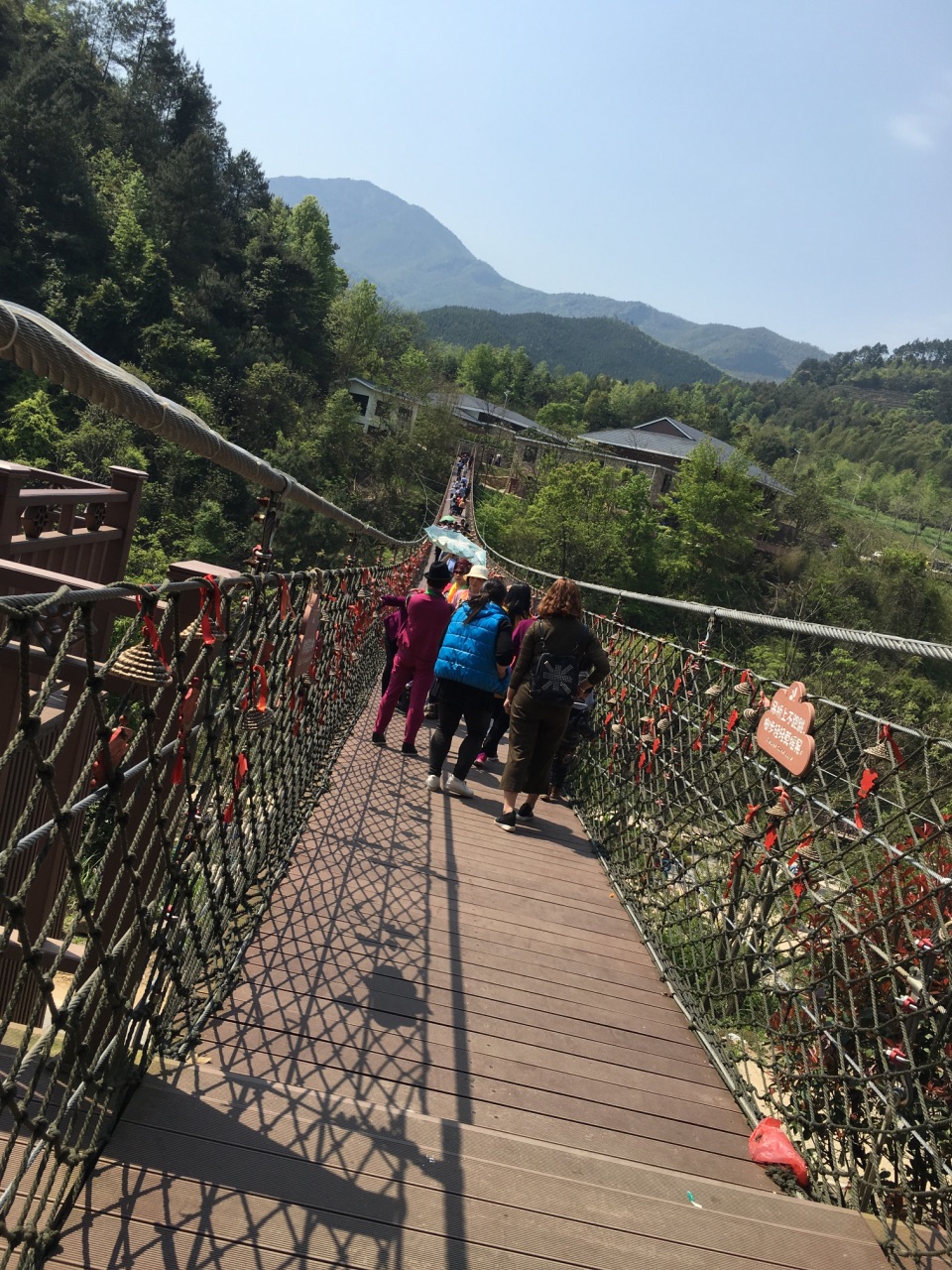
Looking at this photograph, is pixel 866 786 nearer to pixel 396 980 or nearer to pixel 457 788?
pixel 396 980

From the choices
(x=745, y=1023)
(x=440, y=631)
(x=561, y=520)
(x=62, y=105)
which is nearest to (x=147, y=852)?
(x=745, y=1023)

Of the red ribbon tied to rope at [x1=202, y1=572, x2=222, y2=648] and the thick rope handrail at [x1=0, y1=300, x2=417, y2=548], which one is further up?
the thick rope handrail at [x1=0, y1=300, x2=417, y2=548]

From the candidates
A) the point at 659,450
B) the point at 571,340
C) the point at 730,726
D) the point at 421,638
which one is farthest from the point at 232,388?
the point at 571,340

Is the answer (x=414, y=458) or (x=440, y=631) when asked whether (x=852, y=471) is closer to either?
(x=414, y=458)

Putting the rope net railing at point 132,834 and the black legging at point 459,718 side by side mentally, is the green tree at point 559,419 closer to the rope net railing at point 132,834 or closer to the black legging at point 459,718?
the black legging at point 459,718

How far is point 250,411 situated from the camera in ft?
111

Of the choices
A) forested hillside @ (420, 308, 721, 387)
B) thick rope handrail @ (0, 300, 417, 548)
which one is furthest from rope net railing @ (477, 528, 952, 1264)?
forested hillside @ (420, 308, 721, 387)

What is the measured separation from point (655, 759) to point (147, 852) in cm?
237

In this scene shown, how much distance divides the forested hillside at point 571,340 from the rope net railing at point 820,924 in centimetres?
14318

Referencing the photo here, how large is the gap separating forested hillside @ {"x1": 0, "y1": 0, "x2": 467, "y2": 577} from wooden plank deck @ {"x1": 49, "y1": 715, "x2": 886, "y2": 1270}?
21672 mm

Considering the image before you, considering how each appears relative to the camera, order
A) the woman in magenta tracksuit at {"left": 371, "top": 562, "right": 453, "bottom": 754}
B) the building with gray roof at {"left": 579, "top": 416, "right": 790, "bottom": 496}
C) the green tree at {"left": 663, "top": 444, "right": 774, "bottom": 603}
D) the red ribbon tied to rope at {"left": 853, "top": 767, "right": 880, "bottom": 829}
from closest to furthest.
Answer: the red ribbon tied to rope at {"left": 853, "top": 767, "right": 880, "bottom": 829}
the woman in magenta tracksuit at {"left": 371, "top": 562, "right": 453, "bottom": 754}
the green tree at {"left": 663, "top": 444, "right": 774, "bottom": 603}
the building with gray roof at {"left": 579, "top": 416, "right": 790, "bottom": 496}

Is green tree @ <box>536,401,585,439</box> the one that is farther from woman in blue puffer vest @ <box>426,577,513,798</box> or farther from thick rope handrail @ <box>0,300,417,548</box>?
thick rope handrail @ <box>0,300,417,548</box>

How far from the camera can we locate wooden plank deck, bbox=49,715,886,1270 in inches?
54.5

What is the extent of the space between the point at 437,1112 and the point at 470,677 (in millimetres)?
2344
